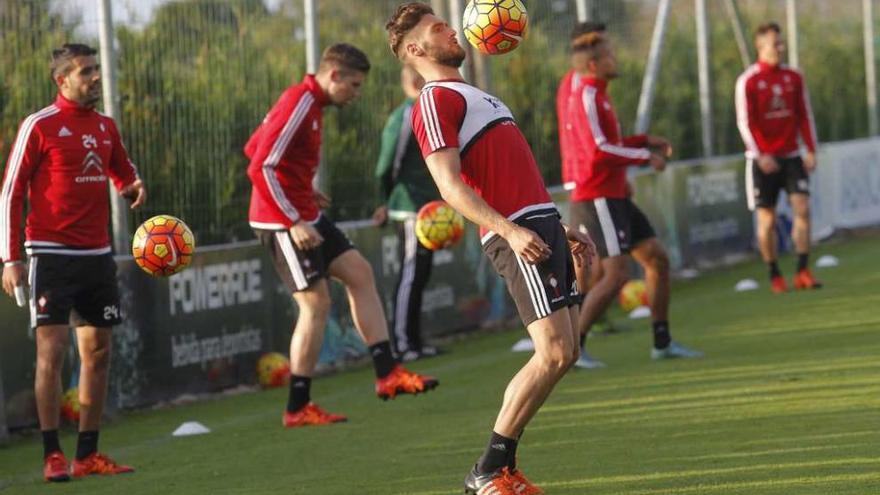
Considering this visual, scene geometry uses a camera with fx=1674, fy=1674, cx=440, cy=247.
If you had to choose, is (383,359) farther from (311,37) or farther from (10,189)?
(311,37)

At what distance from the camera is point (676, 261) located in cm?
1897

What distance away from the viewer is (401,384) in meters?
10.2

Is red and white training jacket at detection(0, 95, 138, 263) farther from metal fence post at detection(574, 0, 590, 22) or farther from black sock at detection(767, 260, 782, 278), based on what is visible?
metal fence post at detection(574, 0, 590, 22)

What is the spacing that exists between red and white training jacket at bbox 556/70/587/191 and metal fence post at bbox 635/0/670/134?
767 cm

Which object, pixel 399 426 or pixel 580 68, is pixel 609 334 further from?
pixel 399 426

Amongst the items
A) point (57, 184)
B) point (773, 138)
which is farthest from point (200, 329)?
point (773, 138)

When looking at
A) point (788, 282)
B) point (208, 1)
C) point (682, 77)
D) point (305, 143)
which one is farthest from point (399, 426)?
point (682, 77)

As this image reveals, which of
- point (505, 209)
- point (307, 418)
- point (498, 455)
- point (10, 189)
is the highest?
point (10, 189)

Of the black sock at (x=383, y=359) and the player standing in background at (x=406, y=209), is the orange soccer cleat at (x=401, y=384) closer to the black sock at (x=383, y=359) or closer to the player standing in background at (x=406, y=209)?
the black sock at (x=383, y=359)

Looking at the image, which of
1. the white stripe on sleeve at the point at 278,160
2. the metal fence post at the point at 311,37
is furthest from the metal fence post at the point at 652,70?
the white stripe on sleeve at the point at 278,160

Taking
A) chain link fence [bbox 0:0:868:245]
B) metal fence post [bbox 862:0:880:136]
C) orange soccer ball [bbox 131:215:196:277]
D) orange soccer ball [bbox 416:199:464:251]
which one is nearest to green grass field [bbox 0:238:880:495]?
orange soccer ball [bbox 416:199:464:251]

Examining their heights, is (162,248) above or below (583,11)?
below

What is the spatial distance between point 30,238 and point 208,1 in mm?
4901

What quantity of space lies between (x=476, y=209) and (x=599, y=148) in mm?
4642
